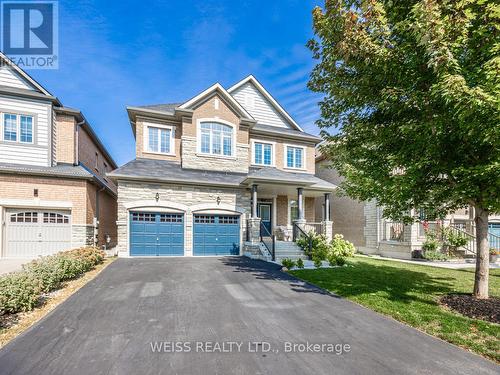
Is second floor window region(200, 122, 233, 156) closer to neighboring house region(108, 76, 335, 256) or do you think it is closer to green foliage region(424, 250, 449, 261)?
neighboring house region(108, 76, 335, 256)

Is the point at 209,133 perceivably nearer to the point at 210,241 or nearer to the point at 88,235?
the point at 210,241

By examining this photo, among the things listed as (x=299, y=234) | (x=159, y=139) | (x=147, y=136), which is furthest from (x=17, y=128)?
(x=299, y=234)

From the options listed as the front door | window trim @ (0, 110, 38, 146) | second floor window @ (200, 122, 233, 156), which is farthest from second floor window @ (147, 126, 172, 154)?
the front door

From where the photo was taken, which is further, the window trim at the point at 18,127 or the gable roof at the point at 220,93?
the gable roof at the point at 220,93

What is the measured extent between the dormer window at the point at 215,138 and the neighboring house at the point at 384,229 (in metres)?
6.17

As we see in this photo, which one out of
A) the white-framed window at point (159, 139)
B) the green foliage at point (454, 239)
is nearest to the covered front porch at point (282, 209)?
the white-framed window at point (159, 139)

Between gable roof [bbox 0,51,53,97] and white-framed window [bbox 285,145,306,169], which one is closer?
gable roof [bbox 0,51,53,97]

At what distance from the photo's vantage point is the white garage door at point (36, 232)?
41.3 ft

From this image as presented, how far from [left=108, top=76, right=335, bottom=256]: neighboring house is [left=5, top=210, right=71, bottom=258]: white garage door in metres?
3.05

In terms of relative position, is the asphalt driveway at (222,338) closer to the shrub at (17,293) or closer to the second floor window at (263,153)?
the shrub at (17,293)

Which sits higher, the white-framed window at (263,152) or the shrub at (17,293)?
the white-framed window at (263,152)

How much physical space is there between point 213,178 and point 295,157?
706 centimetres

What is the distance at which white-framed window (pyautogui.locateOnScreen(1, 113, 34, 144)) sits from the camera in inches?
508

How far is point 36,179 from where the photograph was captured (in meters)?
12.9
